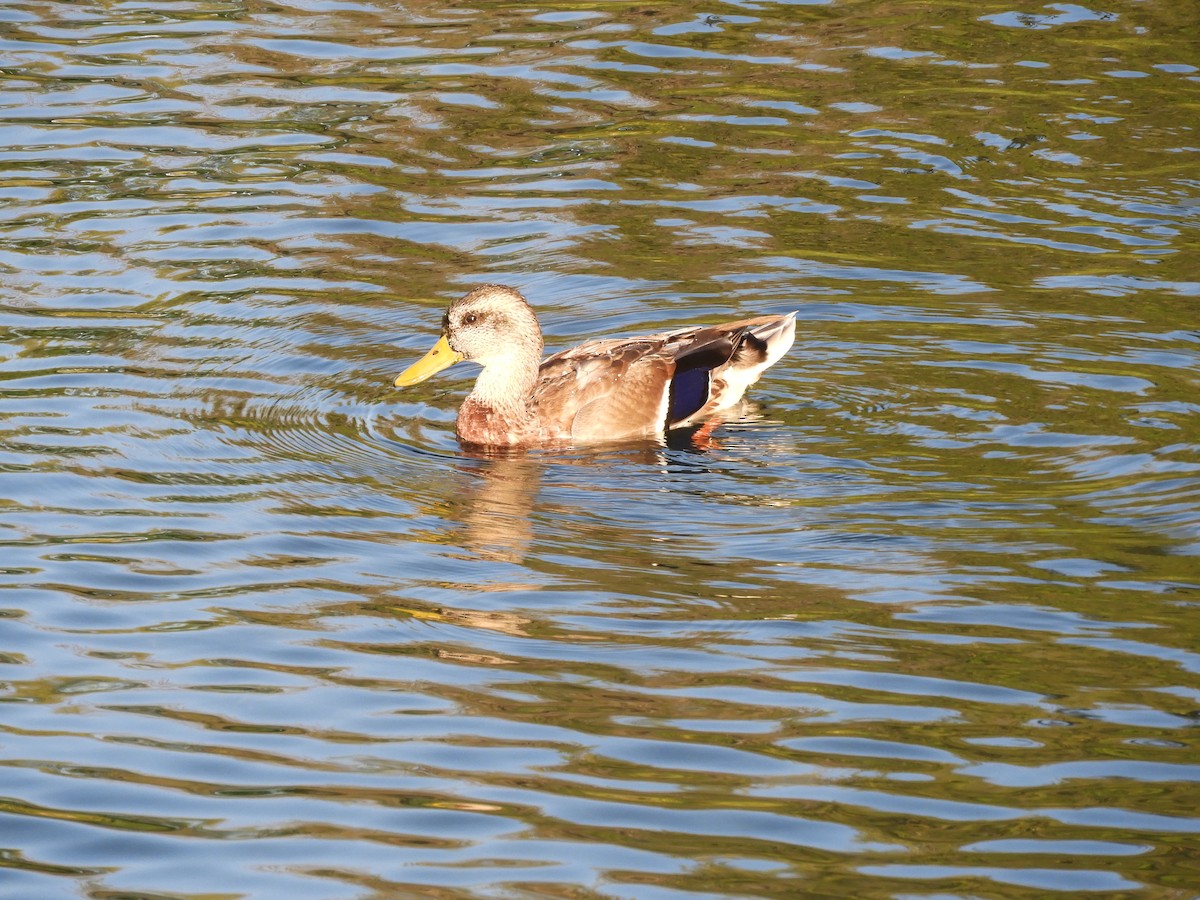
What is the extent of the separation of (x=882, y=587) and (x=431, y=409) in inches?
176

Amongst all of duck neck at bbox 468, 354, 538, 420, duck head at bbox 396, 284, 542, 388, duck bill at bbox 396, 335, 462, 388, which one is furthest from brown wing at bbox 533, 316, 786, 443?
duck bill at bbox 396, 335, 462, 388

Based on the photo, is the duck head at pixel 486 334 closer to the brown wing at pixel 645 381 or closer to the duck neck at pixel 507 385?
the duck neck at pixel 507 385

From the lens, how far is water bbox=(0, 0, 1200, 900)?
639cm

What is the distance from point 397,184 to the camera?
14531mm

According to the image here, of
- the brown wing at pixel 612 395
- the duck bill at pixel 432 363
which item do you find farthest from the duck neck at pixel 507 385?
the duck bill at pixel 432 363

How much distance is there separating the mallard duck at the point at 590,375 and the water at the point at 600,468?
35 cm

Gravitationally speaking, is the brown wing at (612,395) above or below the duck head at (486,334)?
below

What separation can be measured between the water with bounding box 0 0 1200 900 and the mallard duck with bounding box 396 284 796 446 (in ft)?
1.14

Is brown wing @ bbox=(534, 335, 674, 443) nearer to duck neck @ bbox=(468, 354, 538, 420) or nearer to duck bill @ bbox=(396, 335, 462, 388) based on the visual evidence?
duck neck @ bbox=(468, 354, 538, 420)

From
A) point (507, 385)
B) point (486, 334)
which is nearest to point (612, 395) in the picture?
point (507, 385)

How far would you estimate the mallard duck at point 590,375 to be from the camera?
1120 cm

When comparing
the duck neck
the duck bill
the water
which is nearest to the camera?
the water

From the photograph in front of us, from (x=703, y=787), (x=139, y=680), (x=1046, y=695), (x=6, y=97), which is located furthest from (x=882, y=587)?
(x=6, y=97)

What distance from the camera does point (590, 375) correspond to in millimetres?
11328
